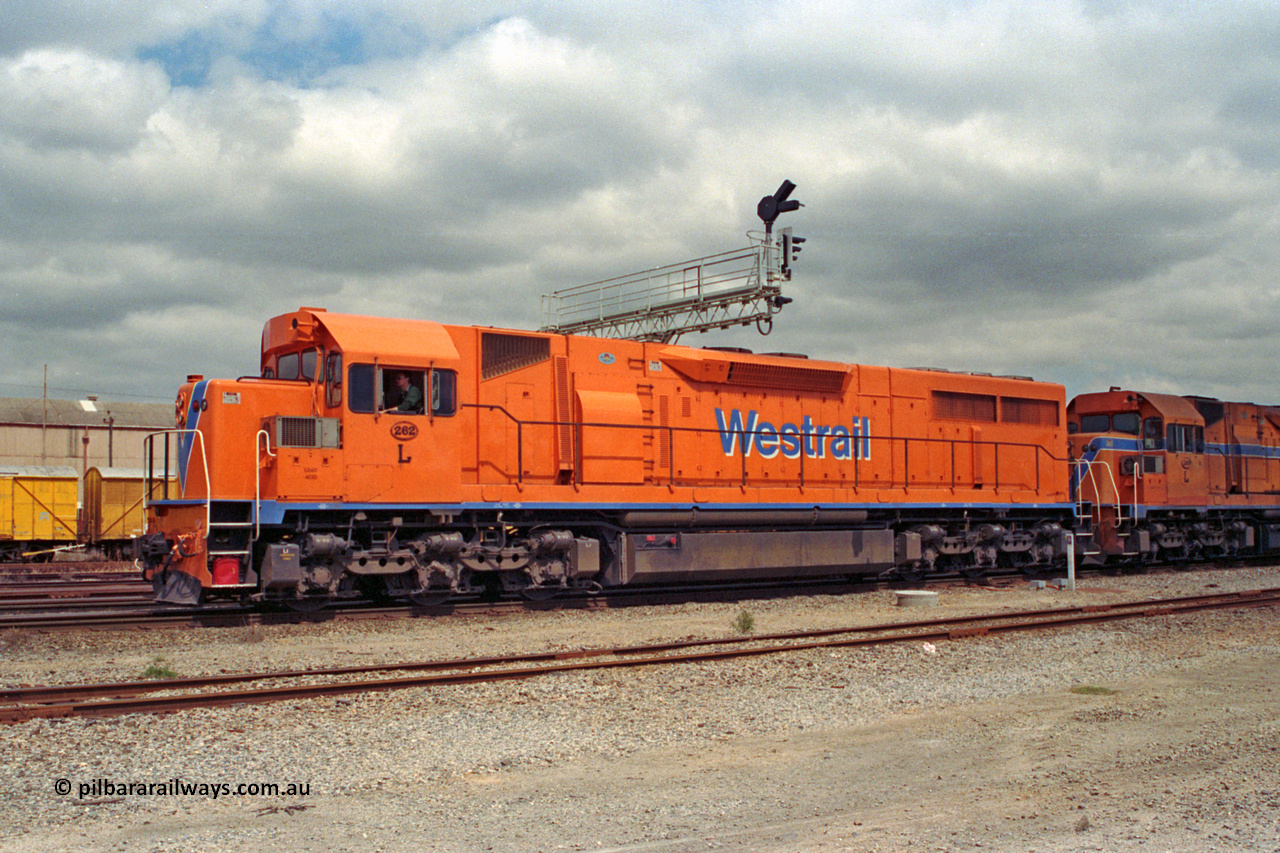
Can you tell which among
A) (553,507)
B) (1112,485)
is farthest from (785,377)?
(1112,485)

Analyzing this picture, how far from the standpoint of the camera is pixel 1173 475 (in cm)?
2280

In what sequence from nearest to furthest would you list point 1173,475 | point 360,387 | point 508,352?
point 360,387
point 508,352
point 1173,475

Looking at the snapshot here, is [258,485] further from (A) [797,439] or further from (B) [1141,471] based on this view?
(B) [1141,471]

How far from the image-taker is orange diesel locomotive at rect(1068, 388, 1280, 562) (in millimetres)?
22031

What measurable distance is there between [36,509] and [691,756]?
28.3 m

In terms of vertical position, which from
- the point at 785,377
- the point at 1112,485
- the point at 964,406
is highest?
the point at 785,377

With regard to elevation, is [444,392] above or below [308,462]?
above

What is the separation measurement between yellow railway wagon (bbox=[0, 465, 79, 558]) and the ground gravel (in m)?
20.3

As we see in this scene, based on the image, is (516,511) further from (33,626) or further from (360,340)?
(33,626)

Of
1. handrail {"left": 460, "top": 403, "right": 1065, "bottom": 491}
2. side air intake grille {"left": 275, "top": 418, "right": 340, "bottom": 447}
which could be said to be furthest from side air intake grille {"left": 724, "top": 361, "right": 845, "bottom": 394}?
side air intake grille {"left": 275, "top": 418, "right": 340, "bottom": 447}

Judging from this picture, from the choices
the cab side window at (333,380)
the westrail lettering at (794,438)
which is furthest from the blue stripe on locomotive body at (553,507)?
the cab side window at (333,380)

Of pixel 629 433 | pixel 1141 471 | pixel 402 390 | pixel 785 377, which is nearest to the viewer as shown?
pixel 402 390

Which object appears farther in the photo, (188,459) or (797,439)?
(797,439)

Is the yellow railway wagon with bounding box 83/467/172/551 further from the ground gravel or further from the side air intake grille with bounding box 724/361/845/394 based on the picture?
the side air intake grille with bounding box 724/361/845/394
